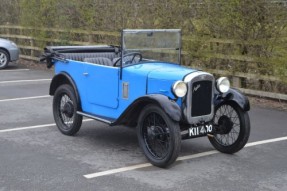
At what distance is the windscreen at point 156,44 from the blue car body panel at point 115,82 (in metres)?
0.22

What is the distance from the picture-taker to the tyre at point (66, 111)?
267 inches

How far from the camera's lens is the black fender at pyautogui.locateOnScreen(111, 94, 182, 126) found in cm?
525

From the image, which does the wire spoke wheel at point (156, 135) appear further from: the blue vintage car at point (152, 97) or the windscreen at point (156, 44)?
the windscreen at point (156, 44)

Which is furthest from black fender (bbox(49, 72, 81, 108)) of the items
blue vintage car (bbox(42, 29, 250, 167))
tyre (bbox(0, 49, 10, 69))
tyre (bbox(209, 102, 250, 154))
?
tyre (bbox(0, 49, 10, 69))

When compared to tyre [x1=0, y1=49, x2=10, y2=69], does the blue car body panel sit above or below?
above

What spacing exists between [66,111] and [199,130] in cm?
223

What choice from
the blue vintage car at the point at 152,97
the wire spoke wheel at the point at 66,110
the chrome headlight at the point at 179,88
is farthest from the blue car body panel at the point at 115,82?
the wire spoke wheel at the point at 66,110

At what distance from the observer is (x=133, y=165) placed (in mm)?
Answer: 5555

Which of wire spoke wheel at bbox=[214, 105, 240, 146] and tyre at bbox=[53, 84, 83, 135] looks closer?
wire spoke wheel at bbox=[214, 105, 240, 146]

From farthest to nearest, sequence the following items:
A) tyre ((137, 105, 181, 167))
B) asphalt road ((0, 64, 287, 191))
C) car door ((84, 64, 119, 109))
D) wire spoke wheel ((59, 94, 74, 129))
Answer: wire spoke wheel ((59, 94, 74, 129)) < car door ((84, 64, 119, 109)) < tyre ((137, 105, 181, 167)) < asphalt road ((0, 64, 287, 191))

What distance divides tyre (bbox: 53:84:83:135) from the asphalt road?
135 mm

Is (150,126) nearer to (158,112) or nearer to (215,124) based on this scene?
(158,112)

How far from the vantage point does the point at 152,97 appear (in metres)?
5.46

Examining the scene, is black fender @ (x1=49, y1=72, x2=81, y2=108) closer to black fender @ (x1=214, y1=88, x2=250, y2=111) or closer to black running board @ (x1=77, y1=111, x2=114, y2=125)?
black running board @ (x1=77, y1=111, x2=114, y2=125)
